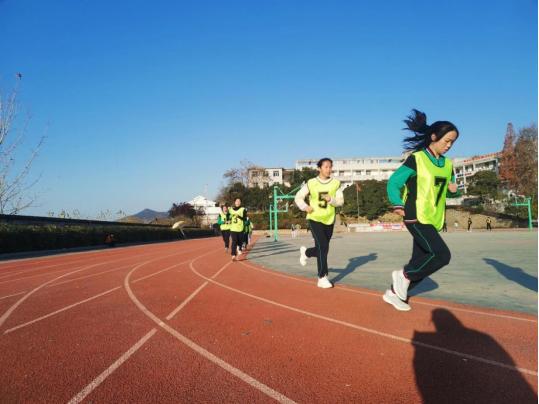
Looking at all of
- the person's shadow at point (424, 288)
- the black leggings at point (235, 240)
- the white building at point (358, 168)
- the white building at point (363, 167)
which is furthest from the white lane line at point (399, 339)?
the white building at point (358, 168)

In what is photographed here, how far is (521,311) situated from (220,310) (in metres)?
3.60

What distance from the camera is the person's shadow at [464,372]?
2246mm

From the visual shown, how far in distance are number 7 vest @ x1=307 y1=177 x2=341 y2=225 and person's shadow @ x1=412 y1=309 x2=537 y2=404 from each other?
2645mm

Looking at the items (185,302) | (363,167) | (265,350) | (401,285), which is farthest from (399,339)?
(363,167)

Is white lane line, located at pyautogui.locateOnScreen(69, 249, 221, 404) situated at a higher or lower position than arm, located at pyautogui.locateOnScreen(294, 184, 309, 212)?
lower

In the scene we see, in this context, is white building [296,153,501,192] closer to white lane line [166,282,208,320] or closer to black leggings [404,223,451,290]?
white lane line [166,282,208,320]

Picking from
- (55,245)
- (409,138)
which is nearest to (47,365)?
(409,138)

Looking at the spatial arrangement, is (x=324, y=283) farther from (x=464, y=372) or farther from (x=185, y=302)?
(x=464, y=372)

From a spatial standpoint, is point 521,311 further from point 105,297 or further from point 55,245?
point 55,245

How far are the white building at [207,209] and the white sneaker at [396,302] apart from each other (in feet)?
215

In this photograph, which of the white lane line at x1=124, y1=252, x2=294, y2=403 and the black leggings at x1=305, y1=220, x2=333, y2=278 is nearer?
the white lane line at x1=124, y1=252, x2=294, y2=403

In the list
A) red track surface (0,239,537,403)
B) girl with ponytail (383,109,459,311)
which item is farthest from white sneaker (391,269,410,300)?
red track surface (0,239,537,403)

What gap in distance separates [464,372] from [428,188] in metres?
2.03

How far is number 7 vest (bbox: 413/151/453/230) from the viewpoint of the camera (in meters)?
4.05
